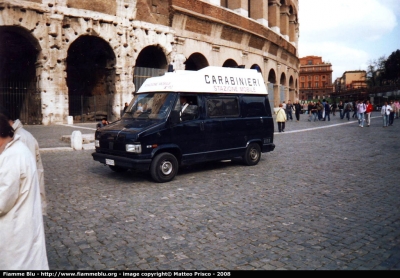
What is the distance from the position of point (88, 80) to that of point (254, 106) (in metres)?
16.9

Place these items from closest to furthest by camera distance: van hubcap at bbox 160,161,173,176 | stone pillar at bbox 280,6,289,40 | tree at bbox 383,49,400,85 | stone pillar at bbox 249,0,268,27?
van hubcap at bbox 160,161,173,176 → stone pillar at bbox 249,0,268,27 → stone pillar at bbox 280,6,289,40 → tree at bbox 383,49,400,85

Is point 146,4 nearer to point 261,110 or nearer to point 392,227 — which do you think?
point 261,110

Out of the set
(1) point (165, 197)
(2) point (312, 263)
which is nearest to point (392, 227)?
(2) point (312, 263)

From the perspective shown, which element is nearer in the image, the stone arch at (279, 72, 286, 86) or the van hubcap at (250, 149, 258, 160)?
the van hubcap at (250, 149, 258, 160)

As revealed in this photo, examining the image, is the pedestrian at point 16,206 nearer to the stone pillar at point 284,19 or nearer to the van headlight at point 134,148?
the van headlight at point 134,148

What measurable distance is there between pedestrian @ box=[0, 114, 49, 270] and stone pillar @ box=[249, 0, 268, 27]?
28.5 metres

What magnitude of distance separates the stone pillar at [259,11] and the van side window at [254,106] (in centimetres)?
2109

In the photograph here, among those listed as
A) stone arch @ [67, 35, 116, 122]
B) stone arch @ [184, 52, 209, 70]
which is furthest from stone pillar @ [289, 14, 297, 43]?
stone arch @ [67, 35, 116, 122]

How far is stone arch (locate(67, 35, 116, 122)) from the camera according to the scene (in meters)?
21.1

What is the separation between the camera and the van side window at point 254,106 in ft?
29.5

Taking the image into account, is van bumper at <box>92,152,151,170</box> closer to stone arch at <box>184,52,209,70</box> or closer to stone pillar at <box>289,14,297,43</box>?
stone arch at <box>184,52,209,70</box>

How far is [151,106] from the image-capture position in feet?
25.3

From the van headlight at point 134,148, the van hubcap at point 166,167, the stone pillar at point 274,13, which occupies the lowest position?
the van hubcap at point 166,167

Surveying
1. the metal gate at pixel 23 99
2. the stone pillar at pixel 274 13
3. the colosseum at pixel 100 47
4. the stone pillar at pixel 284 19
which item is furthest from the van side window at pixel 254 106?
the stone pillar at pixel 284 19
